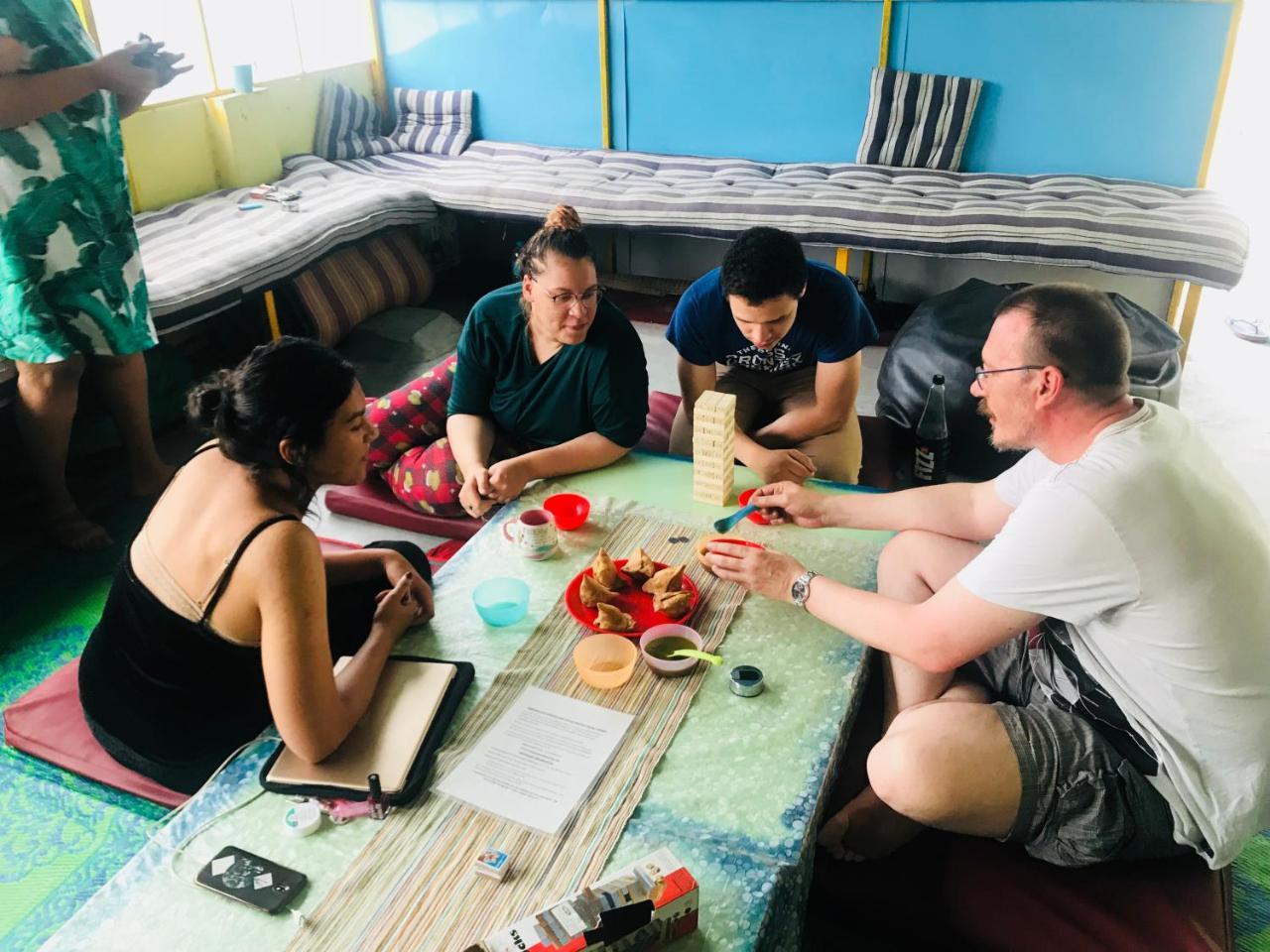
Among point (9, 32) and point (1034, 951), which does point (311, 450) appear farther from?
point (9, 32)

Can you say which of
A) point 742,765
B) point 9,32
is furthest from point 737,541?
point 9,32

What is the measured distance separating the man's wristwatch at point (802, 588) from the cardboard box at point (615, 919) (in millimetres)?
636

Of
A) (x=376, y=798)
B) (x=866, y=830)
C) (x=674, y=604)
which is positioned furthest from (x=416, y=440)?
(x=866, y=830)

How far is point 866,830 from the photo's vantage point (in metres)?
1.62

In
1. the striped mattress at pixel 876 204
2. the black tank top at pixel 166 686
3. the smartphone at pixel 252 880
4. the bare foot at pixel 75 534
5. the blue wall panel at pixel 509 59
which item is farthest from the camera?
the blue wall panel at pixel 509 59

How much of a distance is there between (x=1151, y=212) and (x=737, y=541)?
3.06 m

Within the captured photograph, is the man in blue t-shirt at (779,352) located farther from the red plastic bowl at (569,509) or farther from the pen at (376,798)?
the pen at (376,798)

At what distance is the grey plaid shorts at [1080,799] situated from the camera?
146cm

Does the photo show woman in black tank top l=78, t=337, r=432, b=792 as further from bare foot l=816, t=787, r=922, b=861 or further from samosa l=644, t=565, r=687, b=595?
bare foot l=816, t=787, r=922, b=861

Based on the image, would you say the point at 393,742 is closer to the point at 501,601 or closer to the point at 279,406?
the point at 501,601

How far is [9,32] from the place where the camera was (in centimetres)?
247

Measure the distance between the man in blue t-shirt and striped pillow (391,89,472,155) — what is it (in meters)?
3.33

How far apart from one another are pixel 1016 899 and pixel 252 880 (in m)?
1.13

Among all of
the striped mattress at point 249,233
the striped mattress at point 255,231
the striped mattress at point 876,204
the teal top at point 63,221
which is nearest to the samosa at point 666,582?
the teal top at point 63,221
